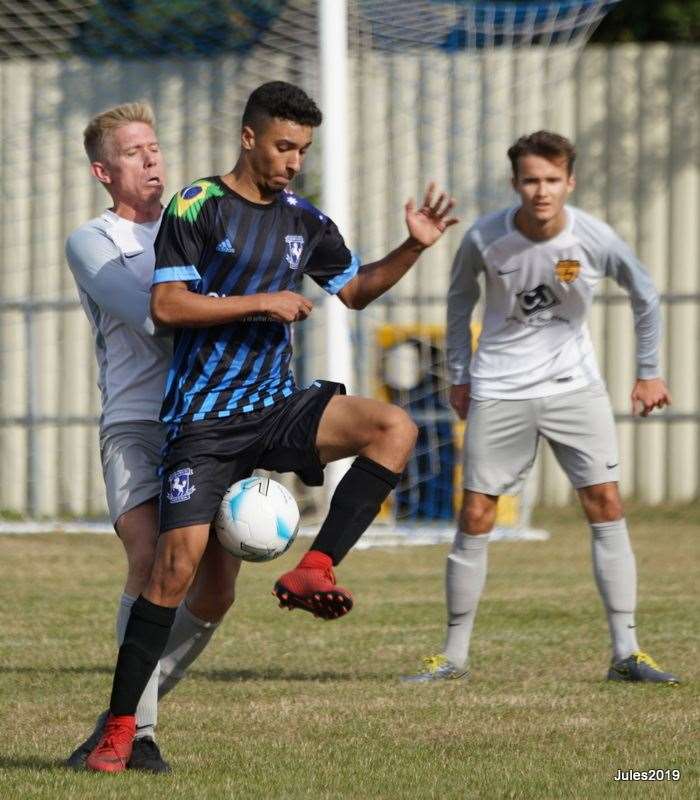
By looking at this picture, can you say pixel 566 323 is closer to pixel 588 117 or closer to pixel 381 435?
pixel 381 435

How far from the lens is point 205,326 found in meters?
4.84

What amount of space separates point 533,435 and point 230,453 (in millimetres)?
2268

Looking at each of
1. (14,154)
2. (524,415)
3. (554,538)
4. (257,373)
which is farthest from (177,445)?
(14,154)

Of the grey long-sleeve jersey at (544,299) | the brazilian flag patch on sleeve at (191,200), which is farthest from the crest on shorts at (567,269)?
the brazilian flag patch on sleeve at (191,200)

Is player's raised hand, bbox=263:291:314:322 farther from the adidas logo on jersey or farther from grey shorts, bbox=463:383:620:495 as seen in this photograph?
grey shorts, bbox=463:383:620:495

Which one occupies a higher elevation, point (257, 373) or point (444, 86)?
point (444, 86)

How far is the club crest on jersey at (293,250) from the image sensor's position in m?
5.11

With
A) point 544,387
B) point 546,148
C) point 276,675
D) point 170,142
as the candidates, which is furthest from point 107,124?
point 170,142

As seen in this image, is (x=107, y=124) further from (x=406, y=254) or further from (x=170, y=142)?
(x=170, y=142)

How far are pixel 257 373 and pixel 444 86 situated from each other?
32.9ft

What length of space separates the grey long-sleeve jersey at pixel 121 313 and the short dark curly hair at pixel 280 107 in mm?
597

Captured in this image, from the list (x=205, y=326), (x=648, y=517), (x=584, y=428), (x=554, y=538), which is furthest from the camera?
(x=648, y=517)

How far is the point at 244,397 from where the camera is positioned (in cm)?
503

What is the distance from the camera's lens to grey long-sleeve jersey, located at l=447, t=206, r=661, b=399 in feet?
22.4
